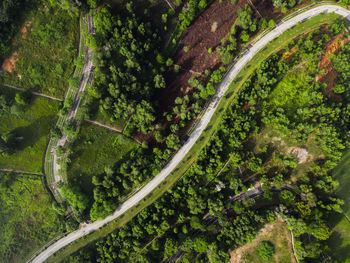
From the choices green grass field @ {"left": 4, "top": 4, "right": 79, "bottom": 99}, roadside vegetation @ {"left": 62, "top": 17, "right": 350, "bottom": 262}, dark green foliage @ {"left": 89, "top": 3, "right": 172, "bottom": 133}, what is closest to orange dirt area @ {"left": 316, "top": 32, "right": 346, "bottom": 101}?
roadside vegetation @ {"left": 62, "top": 17, "right": 350, "bottom": 262}

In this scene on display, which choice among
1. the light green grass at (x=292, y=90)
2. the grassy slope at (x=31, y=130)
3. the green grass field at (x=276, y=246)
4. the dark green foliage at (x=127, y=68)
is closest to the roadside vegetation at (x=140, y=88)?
the dark green foliage at (x=127, y=68)

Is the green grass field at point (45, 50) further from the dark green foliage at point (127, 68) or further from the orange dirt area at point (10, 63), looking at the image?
the dark green foliage at point (127, 68)

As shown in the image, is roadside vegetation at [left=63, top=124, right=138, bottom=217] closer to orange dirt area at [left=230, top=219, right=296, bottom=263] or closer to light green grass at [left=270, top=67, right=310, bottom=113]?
orange dirt area at [left=230, top=219, right=296, bottom=263]

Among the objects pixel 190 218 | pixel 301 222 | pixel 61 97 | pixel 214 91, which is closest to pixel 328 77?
pixel 214 91

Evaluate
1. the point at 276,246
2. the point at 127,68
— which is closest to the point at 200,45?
the point at 127,68

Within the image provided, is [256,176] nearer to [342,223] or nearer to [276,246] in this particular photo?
[276,246]

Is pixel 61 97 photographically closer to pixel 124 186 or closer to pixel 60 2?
A: pixel 60 2
